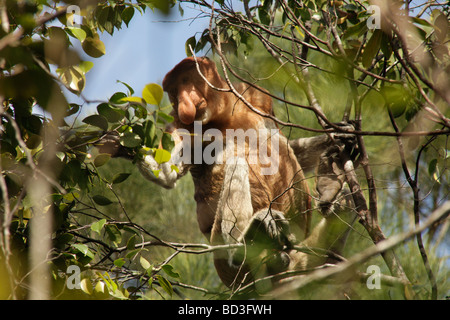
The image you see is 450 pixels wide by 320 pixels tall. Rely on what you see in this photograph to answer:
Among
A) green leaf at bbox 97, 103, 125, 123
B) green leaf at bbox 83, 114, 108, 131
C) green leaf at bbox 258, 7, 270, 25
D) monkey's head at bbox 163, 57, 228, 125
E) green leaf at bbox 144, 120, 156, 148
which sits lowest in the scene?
green leaf at bbox 144, 120, 156, 148

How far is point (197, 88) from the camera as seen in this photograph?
262 cm

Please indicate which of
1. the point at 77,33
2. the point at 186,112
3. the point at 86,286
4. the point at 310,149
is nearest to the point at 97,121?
the point at 77,33

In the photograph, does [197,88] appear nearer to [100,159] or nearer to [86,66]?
[100,159]

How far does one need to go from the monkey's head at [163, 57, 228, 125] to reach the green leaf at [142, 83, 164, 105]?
44.2 inches

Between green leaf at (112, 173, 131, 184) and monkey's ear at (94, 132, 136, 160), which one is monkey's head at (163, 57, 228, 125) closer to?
monkey's ear at (94, 132, 136, 160)

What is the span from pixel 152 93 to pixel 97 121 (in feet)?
1.40

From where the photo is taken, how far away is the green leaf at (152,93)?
1.38 m

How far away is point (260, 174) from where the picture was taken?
2551 millimetres

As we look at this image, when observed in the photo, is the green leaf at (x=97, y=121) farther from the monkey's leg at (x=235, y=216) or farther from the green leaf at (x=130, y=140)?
the monkey's leg at (x=235, y=216)

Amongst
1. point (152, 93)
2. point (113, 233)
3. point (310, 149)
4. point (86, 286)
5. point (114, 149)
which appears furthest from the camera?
point (310, 149)

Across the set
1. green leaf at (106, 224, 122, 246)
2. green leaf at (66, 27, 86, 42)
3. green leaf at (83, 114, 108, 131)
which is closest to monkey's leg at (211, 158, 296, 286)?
green leaf at (106, 224, 122, 246)

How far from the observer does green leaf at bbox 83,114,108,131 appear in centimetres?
173

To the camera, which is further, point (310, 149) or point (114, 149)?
point (310, 149)
